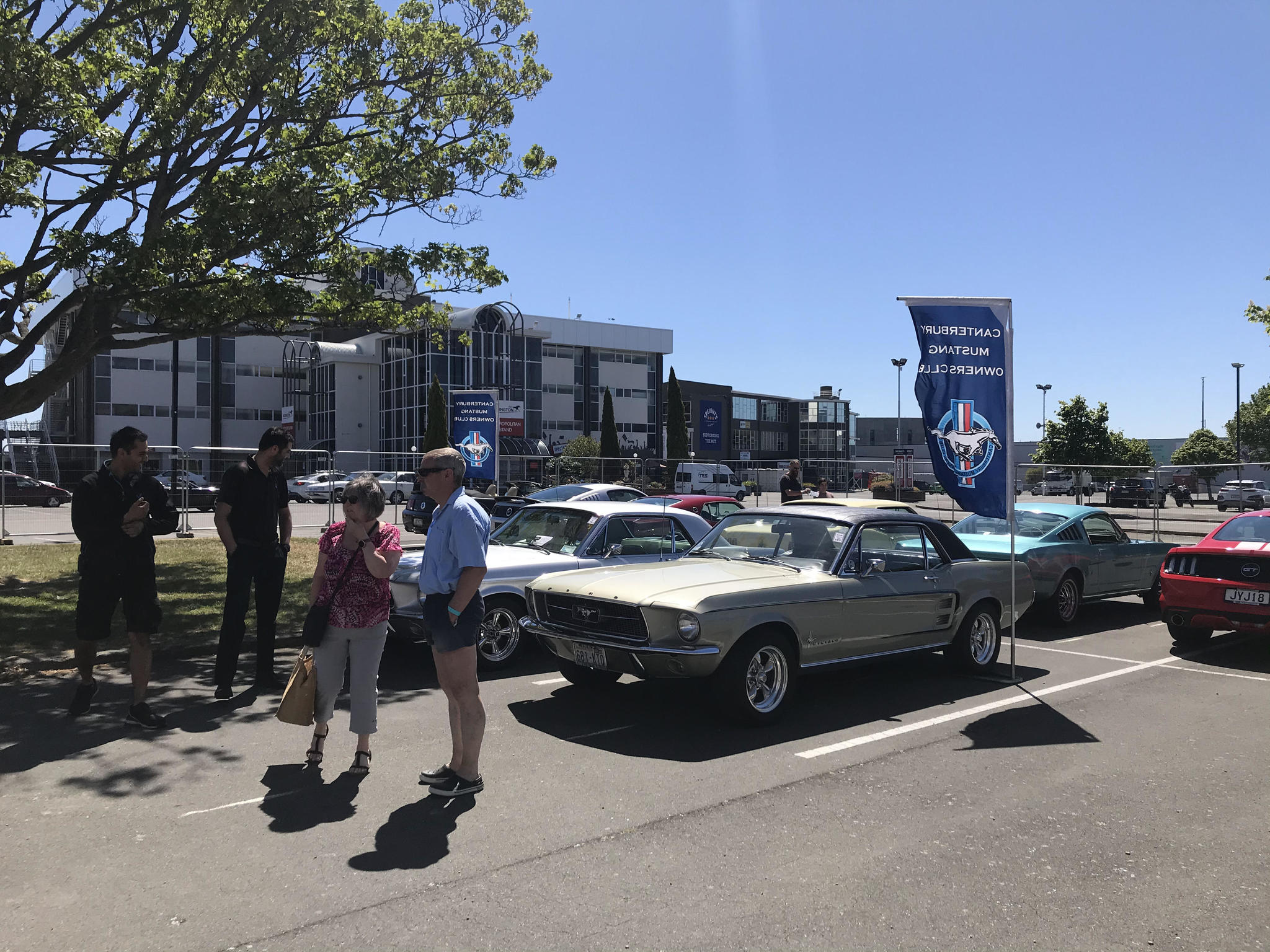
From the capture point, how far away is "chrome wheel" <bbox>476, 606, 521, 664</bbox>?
27.2ft

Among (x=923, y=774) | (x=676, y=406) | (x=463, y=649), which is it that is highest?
(x=676, y=406)

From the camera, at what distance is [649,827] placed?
4684 mm

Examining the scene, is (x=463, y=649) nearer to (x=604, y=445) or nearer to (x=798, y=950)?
(x=798, y=950)

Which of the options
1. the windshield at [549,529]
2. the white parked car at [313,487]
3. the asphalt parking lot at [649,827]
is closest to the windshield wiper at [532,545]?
the windshield at [549,529]

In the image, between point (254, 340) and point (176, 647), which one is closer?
point (176, 647)

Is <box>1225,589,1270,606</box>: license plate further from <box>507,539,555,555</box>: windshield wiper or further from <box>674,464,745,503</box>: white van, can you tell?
<box>674,464,745,503</box>: white van

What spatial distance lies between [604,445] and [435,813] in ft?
183

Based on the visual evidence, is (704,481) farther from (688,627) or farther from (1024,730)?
(688,627)

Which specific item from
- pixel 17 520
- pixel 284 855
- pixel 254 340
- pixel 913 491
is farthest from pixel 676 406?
pixel 284 855

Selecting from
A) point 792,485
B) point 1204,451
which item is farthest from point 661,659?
point 1204,451

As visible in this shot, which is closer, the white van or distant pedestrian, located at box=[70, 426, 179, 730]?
distant pedestrian, located at box=[70, 426, 179, 730]

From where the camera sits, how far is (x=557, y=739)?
625cm

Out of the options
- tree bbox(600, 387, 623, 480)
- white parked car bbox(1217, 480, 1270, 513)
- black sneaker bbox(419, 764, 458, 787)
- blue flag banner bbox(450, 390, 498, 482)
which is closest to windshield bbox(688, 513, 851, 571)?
black sneaker bbox(419, 764, 458, 787)

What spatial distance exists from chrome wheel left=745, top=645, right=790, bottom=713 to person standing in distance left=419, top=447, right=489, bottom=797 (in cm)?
214
